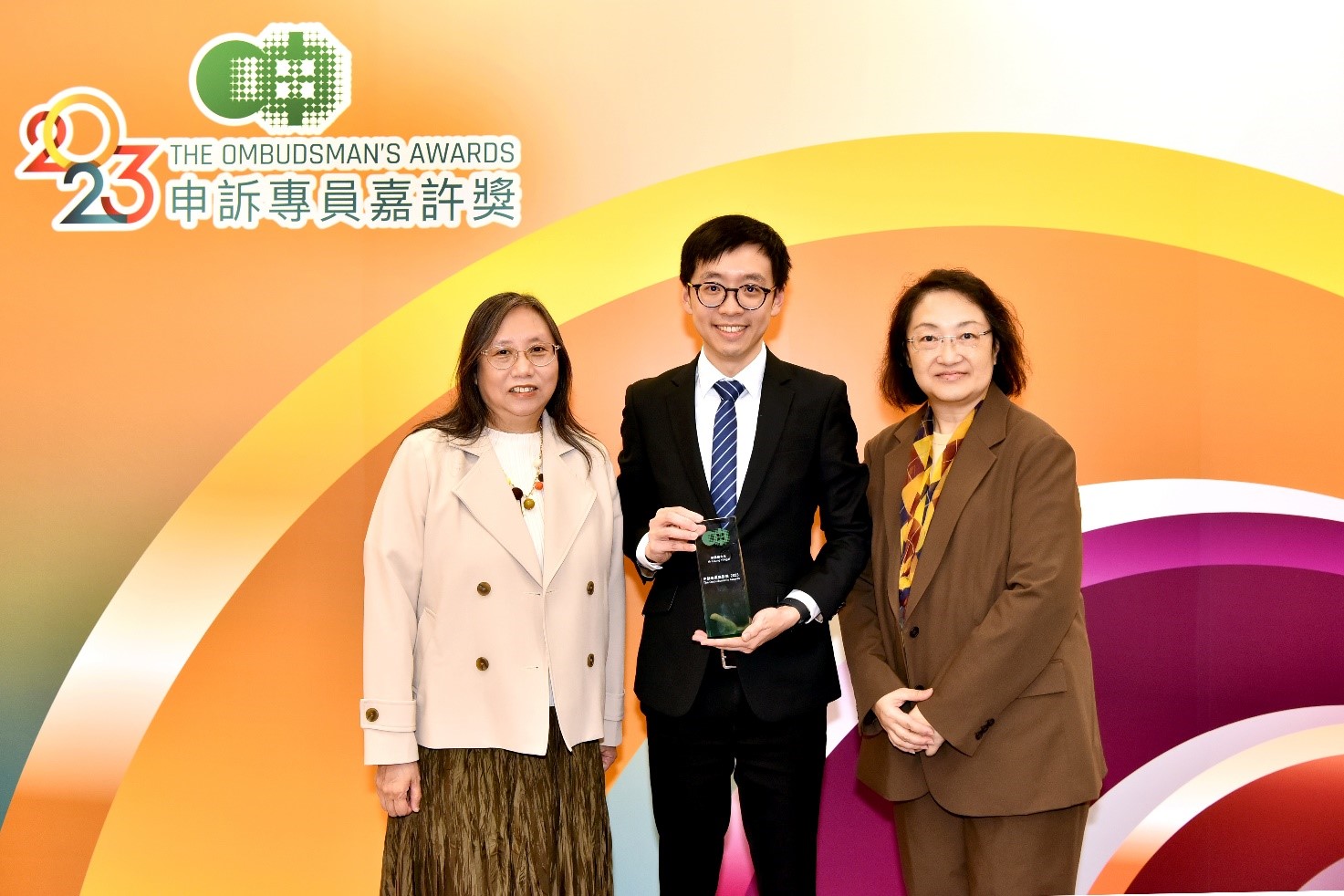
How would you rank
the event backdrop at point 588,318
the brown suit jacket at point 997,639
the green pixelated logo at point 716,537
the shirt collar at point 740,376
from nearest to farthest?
the brown suit jacket at point 997,639 < the green pixelated logo at point 716,537 < the shirt collar at point 740,376 < the event backdrop at point 588,318

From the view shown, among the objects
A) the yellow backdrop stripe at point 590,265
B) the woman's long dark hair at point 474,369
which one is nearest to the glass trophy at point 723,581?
the woman's long dark hair at point 474,369

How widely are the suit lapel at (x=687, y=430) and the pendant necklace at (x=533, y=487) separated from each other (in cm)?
35

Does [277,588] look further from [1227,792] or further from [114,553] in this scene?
[1227,792]

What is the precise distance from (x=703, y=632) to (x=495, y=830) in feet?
2.30

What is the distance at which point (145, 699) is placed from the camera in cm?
354

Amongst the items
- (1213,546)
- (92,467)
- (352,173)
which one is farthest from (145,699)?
(1213,546)

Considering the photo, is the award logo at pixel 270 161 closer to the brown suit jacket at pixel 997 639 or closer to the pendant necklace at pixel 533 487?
the pendant necklace at pixel 533 487

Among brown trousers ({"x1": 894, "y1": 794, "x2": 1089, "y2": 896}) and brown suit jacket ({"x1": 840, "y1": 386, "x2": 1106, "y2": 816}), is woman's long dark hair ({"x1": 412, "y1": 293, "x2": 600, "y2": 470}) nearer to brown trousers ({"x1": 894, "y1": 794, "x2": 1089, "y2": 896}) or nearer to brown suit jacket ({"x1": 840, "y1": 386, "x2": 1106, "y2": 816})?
brown suit jacket ({"x1": 840, "y1": 386, "x2": 1106, "y2": 816})

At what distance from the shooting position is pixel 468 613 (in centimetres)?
252

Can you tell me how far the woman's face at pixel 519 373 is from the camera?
8.40 ft

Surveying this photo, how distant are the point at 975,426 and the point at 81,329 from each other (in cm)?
308

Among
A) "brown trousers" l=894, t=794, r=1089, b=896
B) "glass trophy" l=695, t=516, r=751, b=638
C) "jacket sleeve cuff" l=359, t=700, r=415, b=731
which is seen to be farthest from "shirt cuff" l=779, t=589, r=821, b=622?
"jacket sleeve cuff" l=359, t=700, r=415, b=731

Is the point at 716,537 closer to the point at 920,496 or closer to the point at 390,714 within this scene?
the point at 920,496

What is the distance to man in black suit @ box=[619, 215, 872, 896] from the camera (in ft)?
8.28
